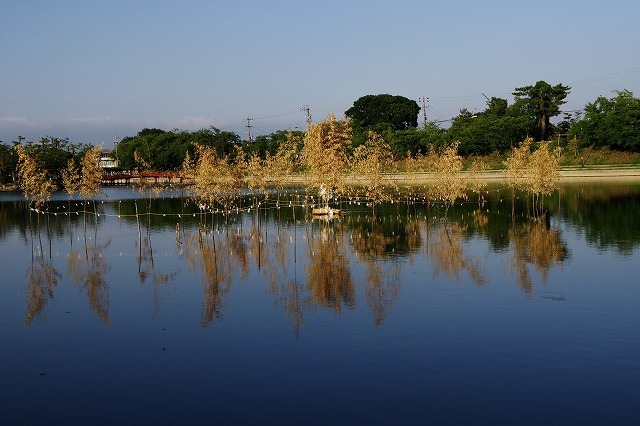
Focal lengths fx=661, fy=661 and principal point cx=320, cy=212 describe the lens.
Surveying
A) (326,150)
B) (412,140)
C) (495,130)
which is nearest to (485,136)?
(495,130)

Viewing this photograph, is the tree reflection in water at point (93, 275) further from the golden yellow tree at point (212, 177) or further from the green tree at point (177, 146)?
the green tree at point (177, 146)

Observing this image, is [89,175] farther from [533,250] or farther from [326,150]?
[533,250]

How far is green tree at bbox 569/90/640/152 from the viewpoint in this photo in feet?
406

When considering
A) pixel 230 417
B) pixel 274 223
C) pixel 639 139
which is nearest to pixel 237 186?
pixel 274 223

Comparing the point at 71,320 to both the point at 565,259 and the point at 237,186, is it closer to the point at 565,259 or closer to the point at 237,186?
the point at 565,259

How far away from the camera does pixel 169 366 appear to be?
2255 centimetres

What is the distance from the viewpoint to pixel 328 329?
2617cm

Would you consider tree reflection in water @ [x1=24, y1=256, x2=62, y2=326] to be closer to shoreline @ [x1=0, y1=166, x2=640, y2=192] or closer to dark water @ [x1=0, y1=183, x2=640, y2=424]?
dark water @ [x1=0, y1=183, x2=640, y2=424]

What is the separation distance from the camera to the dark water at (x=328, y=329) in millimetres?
19109

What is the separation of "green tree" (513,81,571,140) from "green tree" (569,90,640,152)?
10766mm

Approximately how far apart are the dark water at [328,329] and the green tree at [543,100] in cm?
10342

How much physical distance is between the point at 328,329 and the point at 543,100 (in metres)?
136

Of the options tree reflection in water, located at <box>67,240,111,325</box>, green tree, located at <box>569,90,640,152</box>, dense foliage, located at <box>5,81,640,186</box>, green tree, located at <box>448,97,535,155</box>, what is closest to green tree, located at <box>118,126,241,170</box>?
dense foliage, located at <box>5,81,640,186</box>

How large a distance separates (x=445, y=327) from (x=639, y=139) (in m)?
111
